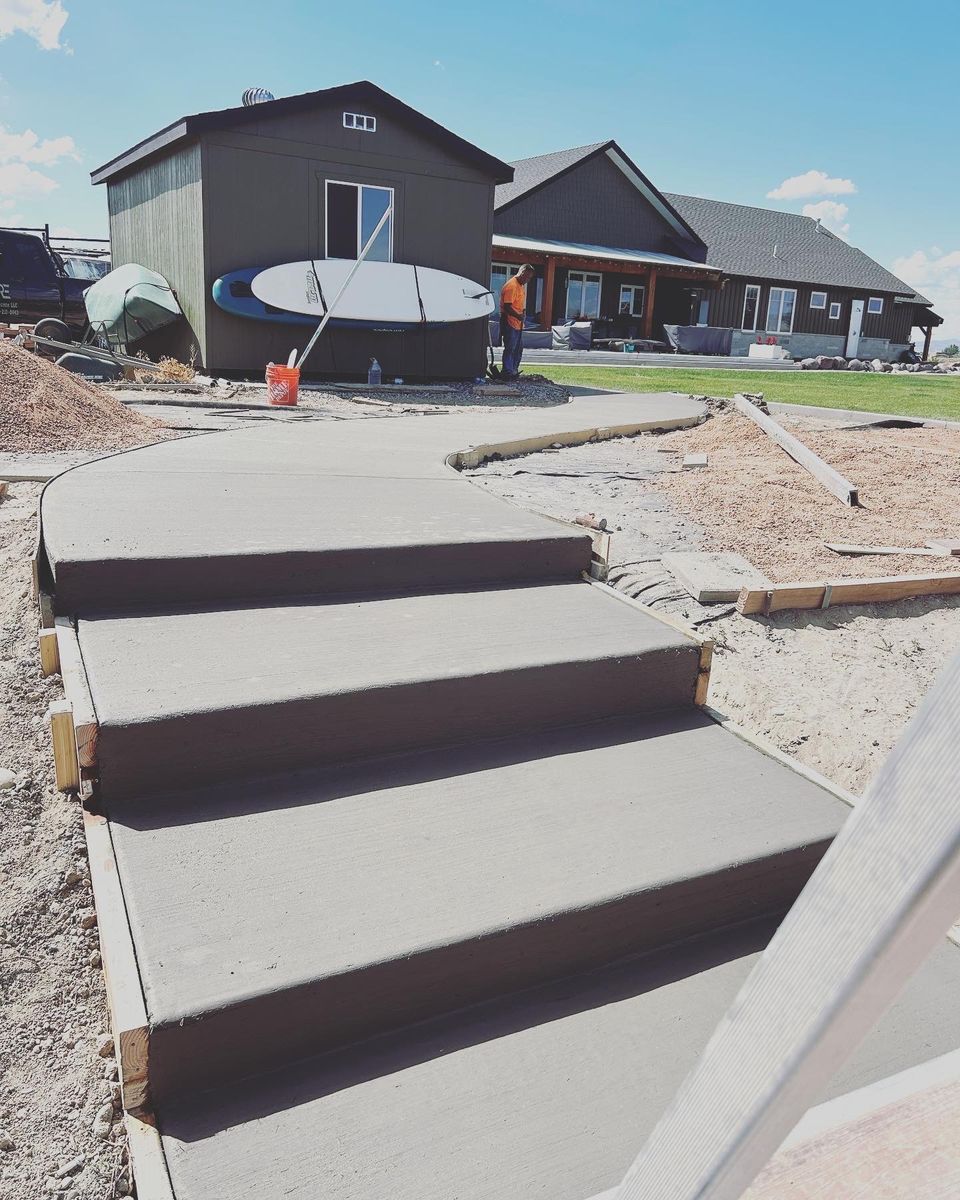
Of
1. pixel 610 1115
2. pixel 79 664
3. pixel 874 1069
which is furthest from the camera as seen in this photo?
pixel 79 664

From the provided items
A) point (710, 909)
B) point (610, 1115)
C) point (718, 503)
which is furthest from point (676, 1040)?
point (718, 503)

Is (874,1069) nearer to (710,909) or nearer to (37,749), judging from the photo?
(710,909)

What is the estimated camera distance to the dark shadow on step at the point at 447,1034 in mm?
1671

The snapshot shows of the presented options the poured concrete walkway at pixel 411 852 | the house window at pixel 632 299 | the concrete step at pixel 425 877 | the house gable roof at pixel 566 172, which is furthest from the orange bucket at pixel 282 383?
the house window at pixel 632 299

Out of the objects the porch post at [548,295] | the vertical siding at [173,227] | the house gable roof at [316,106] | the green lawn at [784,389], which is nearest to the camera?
the house gable roof at [316,106]

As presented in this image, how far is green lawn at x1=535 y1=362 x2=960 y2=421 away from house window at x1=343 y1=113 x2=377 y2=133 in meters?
→ 5.13

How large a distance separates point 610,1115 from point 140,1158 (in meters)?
0.86

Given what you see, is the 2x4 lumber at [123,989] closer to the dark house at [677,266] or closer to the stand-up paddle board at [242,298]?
the stand-up paddle board at [242,298]

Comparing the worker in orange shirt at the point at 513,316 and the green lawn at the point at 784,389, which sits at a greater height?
the worker in orange shirt at the point at 513,316

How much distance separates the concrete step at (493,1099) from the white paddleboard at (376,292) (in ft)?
39.7

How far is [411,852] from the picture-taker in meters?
2.10

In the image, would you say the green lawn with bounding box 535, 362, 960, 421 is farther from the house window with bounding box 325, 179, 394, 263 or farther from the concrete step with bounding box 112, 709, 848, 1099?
the concrete step with bounding box 112, 709, 848, 1099

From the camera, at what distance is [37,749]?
272cm

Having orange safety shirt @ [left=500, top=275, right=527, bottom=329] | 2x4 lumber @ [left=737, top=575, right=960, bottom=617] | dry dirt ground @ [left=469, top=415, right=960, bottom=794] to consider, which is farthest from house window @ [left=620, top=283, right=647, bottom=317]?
2x4 lumber @ [left=737, top=575, right=960, bottom=617]
